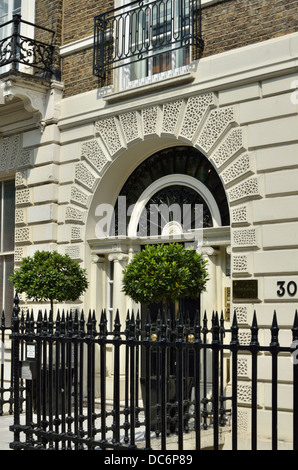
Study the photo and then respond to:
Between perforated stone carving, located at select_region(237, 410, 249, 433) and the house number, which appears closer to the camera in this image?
the house number

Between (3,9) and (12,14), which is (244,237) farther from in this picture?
(3,9)

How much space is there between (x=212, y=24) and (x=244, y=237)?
11.1ft

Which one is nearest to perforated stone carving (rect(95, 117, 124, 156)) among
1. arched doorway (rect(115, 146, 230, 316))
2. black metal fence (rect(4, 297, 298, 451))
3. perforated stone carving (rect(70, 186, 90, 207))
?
arched doorway (rect(115, 146, 230, 316))

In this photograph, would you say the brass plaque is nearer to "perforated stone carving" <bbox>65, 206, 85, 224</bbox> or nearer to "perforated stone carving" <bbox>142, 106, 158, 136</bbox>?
"perforated stone carving" <bbox>142, 106, 158, 136</bbox>

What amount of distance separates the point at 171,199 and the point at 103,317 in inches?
216

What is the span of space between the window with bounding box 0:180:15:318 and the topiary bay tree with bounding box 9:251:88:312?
106 inches

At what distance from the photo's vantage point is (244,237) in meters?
9.73

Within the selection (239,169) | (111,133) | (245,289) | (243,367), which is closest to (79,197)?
(111,133)

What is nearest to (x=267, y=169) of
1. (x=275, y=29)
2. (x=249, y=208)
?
(x=249, y=208)

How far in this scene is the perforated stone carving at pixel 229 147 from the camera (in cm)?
995

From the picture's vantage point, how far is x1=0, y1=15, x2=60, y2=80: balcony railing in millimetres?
12500

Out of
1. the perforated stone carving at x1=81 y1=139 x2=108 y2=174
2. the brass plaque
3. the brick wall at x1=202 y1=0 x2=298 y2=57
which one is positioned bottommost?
the brass plaque

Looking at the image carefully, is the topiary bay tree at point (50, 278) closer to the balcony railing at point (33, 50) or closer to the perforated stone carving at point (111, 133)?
the perforated stone carving at point (111, 133)

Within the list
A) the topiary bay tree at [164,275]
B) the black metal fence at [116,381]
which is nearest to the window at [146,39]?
the topiary bay tree at [164,275]
